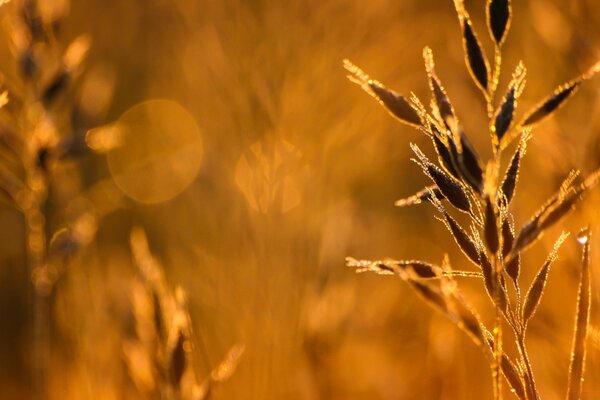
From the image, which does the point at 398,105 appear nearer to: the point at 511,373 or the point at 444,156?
the point at 444,156

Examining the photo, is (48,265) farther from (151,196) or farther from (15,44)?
(151,196)

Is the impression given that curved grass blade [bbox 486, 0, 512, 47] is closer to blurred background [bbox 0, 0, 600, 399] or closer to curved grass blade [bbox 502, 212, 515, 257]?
curved grass blade [bbox 502, 212, 515, 257]

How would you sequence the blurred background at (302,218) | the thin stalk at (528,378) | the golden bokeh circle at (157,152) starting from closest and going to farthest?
the thin stalk at (528,378), the blurred background at (302,218), the golden bokeh circle at (157,152)

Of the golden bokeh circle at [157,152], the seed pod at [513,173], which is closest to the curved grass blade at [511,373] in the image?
the seed pod at [513,173]

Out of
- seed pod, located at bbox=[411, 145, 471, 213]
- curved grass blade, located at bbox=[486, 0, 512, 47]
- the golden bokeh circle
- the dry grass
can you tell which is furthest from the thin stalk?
the golden bokeh circle

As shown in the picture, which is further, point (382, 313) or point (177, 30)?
point (177, 30)

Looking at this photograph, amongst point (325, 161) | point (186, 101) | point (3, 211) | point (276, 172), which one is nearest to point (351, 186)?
point (325, 161)

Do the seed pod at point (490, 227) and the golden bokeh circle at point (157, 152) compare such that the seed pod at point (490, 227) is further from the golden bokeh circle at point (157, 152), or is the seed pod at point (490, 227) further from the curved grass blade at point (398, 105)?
the golden bokeh circle at point (157, 152)
